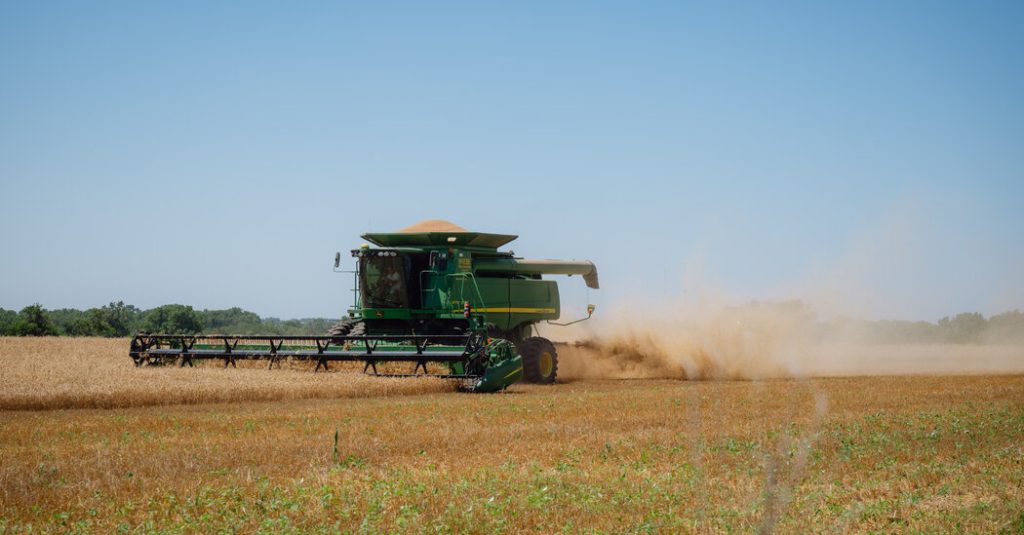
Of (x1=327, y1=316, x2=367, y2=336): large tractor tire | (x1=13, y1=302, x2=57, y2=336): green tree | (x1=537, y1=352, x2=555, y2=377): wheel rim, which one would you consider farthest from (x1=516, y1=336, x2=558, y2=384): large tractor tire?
(x1=13, y1=302, x2=57, y2=336): green tree

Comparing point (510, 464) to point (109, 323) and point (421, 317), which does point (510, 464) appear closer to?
point (421, 317)

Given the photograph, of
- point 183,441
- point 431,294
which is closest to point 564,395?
point 431,294

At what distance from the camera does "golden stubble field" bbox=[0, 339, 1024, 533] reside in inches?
283

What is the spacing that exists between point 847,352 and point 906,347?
11102 mm

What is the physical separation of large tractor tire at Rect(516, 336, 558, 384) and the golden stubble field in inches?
215

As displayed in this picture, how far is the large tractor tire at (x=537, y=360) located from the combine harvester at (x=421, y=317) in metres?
0.02

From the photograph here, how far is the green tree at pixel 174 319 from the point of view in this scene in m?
62.1

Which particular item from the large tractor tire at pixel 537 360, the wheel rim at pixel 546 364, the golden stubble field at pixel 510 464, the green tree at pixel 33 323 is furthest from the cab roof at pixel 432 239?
the green tree at pixel 33 323

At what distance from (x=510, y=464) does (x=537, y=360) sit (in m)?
13.5

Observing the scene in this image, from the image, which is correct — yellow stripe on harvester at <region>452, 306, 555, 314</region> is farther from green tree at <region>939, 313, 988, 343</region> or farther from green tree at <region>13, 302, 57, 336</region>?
green tree at <region>13, 302, 57, 336</region>

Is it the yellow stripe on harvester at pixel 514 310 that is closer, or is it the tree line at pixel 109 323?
the yellow stripe on harvester at pixel 514 310

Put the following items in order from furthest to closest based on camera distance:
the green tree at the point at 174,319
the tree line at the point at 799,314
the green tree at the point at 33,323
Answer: the green tree at the point at 174,319 → the green tree at the point at 33,323 → the tree line at the point at 799,314

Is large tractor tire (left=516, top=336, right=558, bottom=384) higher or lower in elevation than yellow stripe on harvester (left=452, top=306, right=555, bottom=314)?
lower

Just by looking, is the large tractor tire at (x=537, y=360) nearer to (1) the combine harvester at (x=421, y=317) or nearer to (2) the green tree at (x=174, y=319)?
(1) the combine harvester at (x=421, y=317)
